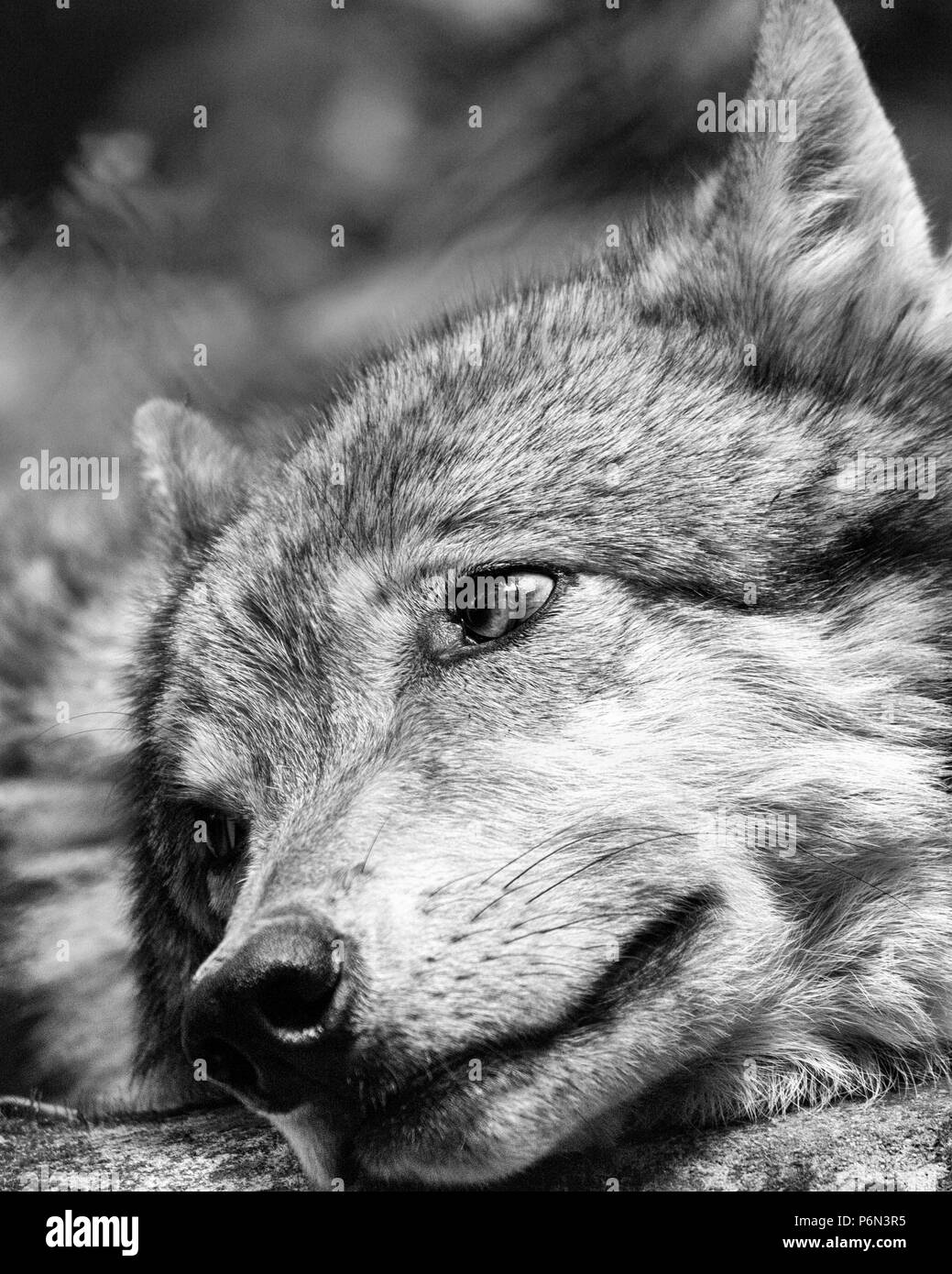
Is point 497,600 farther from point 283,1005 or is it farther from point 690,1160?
point 690,1160

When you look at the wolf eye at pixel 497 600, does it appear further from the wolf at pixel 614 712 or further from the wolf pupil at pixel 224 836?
the wolf pupil at pixel 224 836

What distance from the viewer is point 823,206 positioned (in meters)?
3.53

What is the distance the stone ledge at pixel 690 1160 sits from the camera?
9.28 feet

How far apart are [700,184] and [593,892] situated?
2474mm

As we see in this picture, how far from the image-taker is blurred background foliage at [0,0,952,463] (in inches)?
179

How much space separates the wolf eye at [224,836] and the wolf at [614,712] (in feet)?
0.04

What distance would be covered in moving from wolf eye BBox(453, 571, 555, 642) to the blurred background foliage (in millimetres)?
1487

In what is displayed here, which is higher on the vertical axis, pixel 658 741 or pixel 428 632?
pixel 428 632

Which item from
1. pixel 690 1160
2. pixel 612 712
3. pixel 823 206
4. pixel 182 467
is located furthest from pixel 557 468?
pixel 182 467

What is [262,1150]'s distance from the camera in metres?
3.38

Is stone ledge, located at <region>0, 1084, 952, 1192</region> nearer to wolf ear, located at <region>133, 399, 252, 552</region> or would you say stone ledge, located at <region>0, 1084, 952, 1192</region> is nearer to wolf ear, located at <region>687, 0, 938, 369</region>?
wolf ear, located at <region>687, 0, 938, 369</region>

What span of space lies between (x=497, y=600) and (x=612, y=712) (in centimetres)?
48

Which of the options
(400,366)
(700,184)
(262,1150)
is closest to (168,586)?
(400,366)
